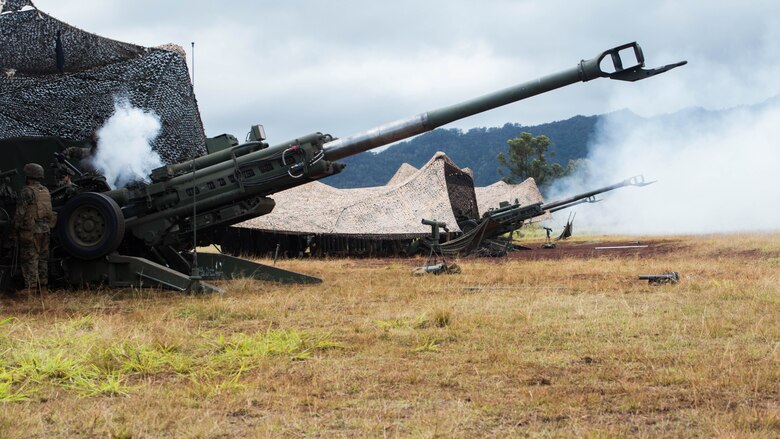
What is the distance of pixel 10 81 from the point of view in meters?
14.5

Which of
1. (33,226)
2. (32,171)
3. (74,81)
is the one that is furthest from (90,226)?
(74,81)

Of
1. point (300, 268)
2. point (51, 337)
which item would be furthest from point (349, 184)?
point (51, 337)

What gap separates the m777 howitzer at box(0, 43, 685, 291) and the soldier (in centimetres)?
35

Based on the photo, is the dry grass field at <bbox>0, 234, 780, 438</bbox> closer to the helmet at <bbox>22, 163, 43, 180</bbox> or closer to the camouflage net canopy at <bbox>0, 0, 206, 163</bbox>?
the helmet at <bbox>22, 163, 43, 180</bbox>

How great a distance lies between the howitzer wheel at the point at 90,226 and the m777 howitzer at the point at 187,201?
1cm

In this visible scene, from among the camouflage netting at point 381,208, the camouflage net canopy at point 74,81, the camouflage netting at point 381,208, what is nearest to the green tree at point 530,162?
the camouflage netting at point 381,208

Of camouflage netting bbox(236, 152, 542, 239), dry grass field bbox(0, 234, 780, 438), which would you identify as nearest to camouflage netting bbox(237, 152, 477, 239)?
camouflage netting bbox(236, 152, 542, 239)

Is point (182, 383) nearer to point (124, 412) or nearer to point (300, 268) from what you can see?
point (124, 412)

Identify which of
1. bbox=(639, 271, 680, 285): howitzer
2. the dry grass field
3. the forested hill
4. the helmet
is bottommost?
bbox=(639, 271, 680, 285): howitzer

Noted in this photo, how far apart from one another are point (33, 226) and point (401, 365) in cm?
704

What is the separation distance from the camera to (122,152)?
12602mm

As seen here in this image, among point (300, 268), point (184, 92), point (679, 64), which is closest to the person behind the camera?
point (679, 64)

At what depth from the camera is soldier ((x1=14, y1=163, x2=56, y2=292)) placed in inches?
427

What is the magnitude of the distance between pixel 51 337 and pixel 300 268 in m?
10.9
